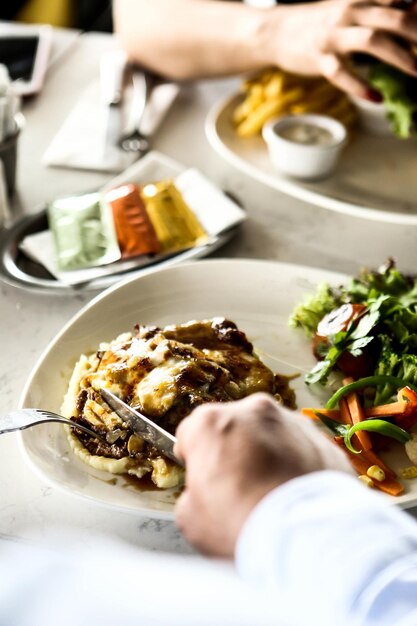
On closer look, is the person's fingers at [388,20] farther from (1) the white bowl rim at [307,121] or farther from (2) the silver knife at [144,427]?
(2) the silver knife at [144,427]

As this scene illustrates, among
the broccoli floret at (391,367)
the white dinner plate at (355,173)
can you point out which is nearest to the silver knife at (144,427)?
the broccoli floret at (391,367)

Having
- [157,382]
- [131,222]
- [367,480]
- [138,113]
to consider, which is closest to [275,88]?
[138,113]

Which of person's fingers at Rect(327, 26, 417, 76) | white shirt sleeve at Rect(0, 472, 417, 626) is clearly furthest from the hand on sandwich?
white shirt sleeve at Rect(0, 472, 417, 626)

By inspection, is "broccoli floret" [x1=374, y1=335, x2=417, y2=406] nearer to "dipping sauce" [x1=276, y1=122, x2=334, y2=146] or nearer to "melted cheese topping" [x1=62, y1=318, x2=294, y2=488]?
"melted cheese topping" [x1=62, y1=318, x2=294, y2=488]

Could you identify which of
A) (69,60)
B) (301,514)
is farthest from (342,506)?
(69,60)

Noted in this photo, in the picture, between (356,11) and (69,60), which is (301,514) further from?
(69,60)
